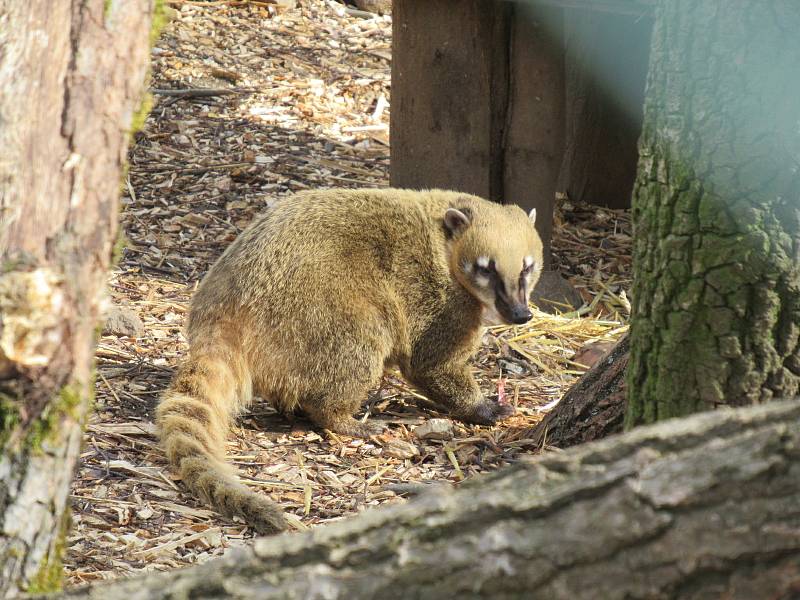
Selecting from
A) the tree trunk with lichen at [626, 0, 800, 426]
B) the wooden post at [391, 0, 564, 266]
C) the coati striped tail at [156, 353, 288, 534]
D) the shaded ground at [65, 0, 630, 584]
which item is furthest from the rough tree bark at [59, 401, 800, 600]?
the wooden post at [391, 0, 564, 266]

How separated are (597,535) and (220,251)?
5.30 meters

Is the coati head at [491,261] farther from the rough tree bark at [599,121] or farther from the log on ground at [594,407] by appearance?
the rough tree bark at [599,121]

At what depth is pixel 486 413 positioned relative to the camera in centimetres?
489

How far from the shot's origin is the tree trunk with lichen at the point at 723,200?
246cm

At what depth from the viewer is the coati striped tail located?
346cm

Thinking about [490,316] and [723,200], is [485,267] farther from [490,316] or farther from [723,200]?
[723,200]

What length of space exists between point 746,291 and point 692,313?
5.7 inches

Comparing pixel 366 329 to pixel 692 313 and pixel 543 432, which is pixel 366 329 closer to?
pixel 543 432

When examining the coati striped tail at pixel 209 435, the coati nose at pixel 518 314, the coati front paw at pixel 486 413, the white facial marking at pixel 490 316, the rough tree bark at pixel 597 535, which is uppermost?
the rough tree bark at pixel 597 535

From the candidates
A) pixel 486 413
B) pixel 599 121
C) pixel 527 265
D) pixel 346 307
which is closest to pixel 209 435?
pixel 346 307

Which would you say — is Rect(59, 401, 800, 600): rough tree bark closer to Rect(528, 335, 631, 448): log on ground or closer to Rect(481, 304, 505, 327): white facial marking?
Rect(528, 335, 631, 448): log on ground

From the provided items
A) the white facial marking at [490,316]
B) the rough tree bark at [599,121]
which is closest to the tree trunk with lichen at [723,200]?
the white facial marking at [490,316]

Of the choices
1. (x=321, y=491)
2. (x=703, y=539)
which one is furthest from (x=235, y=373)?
(x=703, y=539)

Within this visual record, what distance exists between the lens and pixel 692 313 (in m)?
2.61
